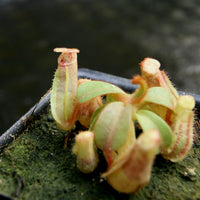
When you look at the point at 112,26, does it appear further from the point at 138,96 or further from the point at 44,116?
the point at 138,96

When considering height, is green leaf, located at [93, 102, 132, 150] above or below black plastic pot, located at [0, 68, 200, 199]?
above

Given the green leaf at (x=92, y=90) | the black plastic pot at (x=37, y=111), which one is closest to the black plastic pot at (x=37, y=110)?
the black plastic pot at (x=37, y=111)

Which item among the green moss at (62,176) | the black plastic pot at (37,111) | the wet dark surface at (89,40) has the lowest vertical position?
the wet dark surface at (89,40)

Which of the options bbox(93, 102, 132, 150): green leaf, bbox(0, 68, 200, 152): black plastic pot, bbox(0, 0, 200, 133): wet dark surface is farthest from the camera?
bbox(0, 0, 200, 133): wet dark surface

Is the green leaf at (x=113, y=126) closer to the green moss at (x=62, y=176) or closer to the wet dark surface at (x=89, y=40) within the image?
the green moss at (x=62, y=176)

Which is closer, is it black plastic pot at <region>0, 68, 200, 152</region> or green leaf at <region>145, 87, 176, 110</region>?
green leaf at <region>145, 87, 176, 110</region>

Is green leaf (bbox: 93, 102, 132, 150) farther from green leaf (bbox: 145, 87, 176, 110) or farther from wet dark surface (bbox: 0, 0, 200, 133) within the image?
wet dark surface (bbox: 0, 0, 200, 133)

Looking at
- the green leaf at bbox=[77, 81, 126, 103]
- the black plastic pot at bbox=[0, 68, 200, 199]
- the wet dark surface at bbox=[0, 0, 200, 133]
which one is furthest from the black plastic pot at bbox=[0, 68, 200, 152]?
the wet dark surface at bbox=[0, 0, 200, 133]

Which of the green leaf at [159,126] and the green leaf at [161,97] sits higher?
the green leaf at [161,97]
